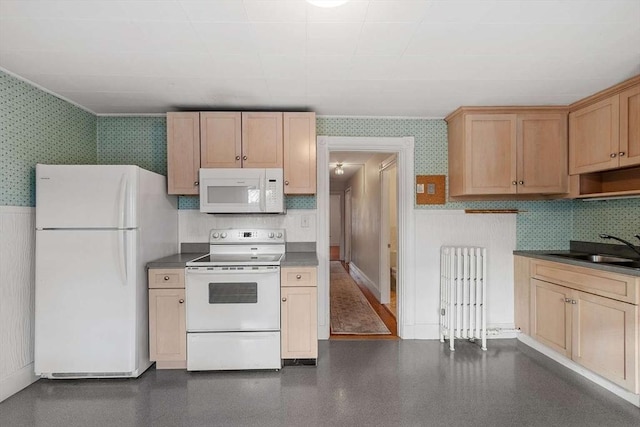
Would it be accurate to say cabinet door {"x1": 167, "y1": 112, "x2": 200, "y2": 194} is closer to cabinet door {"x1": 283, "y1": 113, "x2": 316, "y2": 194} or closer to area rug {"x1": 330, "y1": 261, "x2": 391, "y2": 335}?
cabinet door {"x1": 283, "y1": 113, "x2": 316, "y2": 194}

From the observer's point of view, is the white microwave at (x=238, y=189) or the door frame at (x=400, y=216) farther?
the door frame at (x=400, y=216)

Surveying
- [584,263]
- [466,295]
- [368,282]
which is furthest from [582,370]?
[368,282]

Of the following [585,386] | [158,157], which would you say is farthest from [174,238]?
[585,386]

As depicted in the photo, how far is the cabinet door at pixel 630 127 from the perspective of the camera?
7.90ft

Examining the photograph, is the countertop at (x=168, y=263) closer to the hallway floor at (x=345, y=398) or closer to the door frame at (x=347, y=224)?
the hallway floor at (x=345, y=398)

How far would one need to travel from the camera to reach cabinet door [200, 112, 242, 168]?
2.99 m

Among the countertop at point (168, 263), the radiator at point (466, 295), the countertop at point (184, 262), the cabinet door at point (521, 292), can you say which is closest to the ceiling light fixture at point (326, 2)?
the countertop at point (184, 262)

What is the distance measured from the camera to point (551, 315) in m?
2.85

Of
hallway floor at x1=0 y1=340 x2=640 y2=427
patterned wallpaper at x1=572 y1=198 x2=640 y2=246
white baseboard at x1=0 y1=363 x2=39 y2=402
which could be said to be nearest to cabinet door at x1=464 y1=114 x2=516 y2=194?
patterned wallpaper at x1=572 y1=198 x2=640 y2=246

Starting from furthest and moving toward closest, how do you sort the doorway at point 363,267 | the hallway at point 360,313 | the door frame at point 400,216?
the doorway at point 363,267 → the hallway at point 360,313 → the door frame at point 400,216

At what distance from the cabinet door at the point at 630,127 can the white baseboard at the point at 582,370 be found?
1576 mm

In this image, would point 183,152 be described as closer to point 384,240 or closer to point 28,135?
point 28,135

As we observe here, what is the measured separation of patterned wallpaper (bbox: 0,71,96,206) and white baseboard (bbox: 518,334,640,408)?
4.33m

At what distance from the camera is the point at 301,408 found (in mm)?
2182
